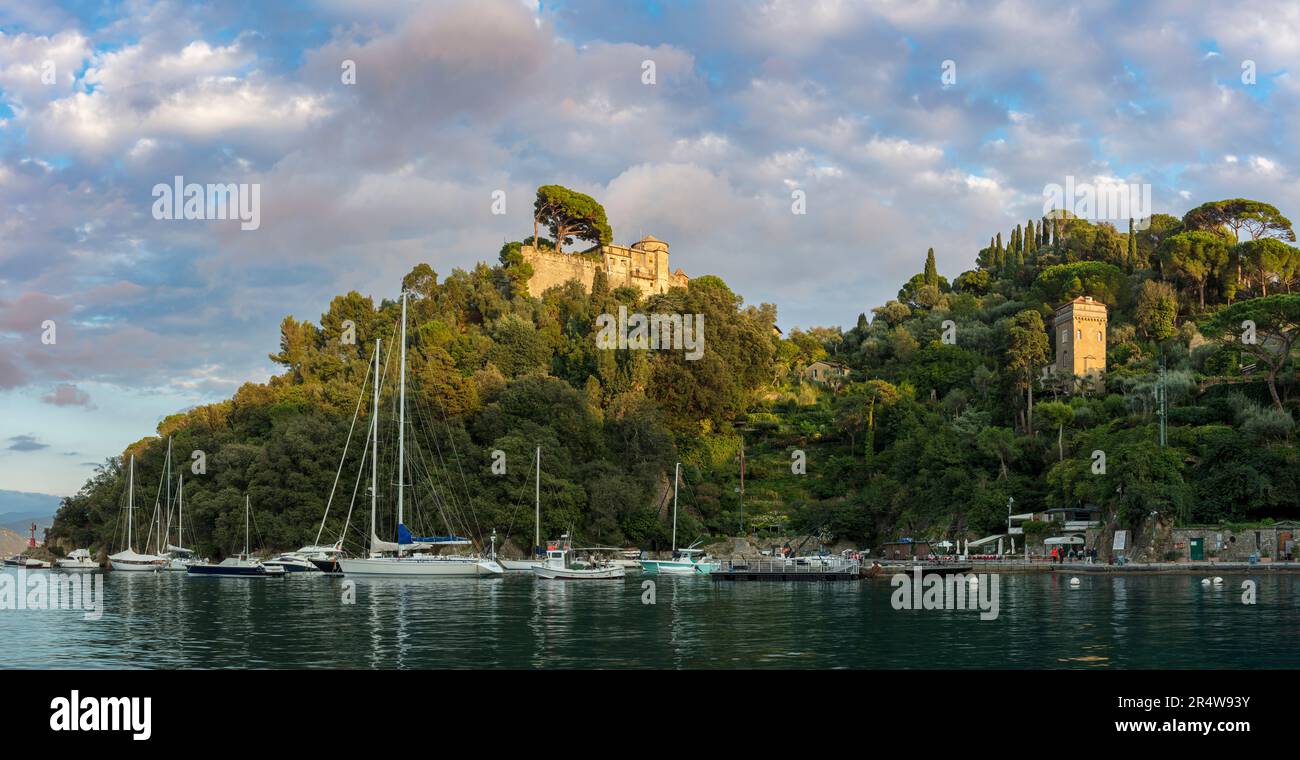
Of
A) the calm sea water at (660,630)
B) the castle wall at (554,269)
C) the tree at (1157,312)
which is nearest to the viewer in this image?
the calm sea water at (660,630)

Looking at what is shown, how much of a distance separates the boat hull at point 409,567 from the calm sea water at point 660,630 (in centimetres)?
507

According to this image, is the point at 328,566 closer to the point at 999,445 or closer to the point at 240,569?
the point at 240,569

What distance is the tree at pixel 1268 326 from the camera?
64375 mm

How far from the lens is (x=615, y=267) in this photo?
11869 cm

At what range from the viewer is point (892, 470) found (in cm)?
7712

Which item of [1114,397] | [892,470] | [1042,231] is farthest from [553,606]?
[1042,231]

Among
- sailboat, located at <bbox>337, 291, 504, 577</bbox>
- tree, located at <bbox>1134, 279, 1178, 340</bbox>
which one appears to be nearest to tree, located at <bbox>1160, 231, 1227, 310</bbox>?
tree, located at <bbox>1134, 279, 1178, 340</bbox>

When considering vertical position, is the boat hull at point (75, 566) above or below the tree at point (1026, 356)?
below

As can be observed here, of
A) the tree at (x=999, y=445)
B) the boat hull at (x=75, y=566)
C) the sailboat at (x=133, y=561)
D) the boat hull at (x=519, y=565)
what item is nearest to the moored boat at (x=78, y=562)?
the boat hull at (x=75, y=566)

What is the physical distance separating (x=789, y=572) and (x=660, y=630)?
1092 inches

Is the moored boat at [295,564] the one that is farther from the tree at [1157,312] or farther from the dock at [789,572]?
the tree at [1157,312]

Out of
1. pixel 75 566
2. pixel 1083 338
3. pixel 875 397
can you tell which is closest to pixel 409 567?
pixel 75 566

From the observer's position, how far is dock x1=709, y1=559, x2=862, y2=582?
5541 centimetres

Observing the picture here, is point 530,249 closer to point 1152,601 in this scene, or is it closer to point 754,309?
point 754,309
